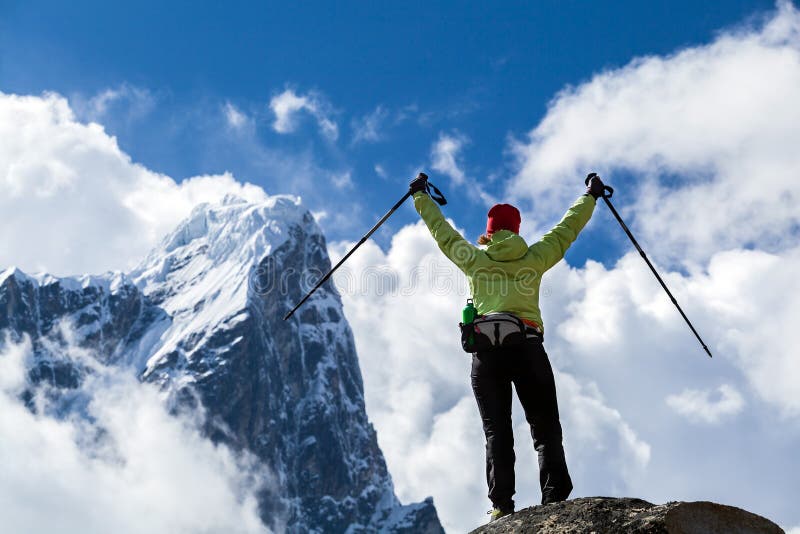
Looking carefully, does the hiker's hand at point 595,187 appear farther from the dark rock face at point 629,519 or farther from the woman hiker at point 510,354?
the dark rock face at point 629,519

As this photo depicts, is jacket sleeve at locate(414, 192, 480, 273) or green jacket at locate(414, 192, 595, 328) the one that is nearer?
green jacket at locate(414, 192, 595, 328)

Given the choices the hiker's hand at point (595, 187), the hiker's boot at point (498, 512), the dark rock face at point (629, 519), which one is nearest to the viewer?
the dark rock face at point (629, 519)

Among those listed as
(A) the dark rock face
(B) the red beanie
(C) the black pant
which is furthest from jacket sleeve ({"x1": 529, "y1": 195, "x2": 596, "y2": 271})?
(A) the dark rock face

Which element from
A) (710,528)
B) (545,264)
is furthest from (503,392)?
(710,528)

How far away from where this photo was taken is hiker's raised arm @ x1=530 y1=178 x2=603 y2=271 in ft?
27.4

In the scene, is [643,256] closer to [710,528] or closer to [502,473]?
[502,473]

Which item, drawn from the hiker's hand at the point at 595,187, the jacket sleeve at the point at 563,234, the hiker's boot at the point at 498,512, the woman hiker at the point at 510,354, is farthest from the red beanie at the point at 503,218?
the hiker's boot at the point at 498,512

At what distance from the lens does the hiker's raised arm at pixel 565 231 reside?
8.34 meters

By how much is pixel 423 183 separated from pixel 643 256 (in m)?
2.44

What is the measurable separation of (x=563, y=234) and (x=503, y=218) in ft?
1.83

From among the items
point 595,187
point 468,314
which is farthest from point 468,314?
point 595,187

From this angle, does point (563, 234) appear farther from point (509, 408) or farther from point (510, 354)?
point (509, 408)

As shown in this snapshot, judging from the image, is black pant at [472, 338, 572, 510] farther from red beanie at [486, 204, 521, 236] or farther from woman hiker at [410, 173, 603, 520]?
red beanie at [486, 204, 521, 236]

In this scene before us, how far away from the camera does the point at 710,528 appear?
5809mm
